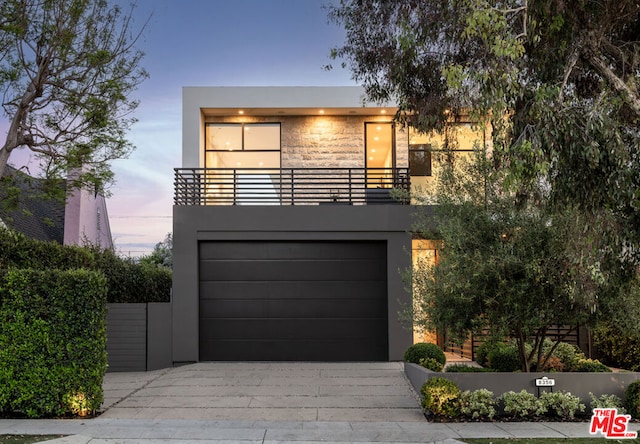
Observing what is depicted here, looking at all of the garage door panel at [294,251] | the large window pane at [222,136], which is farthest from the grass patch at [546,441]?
the large window pane at [222,136]

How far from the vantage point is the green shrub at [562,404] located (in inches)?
344

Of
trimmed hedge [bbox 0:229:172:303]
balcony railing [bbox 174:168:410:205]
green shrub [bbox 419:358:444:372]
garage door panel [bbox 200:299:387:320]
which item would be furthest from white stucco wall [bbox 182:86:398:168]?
green shrub [bbox 419:358:444:372]

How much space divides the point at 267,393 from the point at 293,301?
3.94 metres

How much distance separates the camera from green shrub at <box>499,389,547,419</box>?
8.73 metres

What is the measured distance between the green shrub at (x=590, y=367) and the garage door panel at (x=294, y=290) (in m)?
5.13

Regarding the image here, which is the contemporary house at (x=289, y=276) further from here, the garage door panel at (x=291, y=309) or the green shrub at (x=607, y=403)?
the green shrub at (x=607, y=403)

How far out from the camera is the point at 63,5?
11789 mm

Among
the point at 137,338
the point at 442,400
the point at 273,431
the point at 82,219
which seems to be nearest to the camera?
the point at 273,431

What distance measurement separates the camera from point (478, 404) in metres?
8.71

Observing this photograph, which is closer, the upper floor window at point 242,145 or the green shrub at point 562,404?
the green shrub at point 562,404

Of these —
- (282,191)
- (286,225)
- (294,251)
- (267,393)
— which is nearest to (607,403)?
(267,393)

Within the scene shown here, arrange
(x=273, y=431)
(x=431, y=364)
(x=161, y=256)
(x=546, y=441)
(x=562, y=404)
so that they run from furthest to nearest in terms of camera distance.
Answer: (x=161, y=256) → (x=431, y=364) → (x=562, y=404) → (x=273, y=431) → (x=546, y=441)

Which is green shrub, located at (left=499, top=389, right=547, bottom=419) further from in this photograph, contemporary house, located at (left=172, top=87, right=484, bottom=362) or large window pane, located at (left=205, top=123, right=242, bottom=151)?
large window pane, located at (left=205, top=123, right=242, bottom=151)

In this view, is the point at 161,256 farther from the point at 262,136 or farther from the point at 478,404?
the point at 478,404
